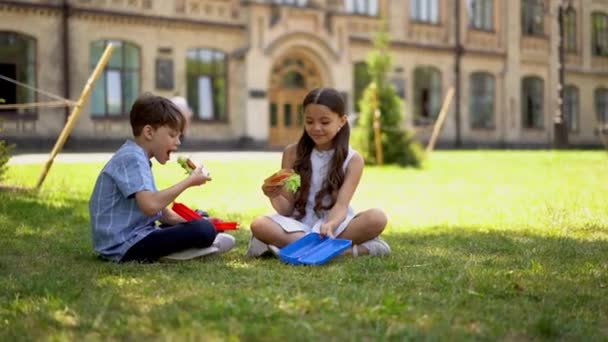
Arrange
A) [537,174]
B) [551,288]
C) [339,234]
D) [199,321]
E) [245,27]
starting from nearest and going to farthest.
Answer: [199,321] < [551,288] < [339,234] < [537,174] < [245,27]

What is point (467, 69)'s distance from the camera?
33.6m

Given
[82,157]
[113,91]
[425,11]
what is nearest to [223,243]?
[82,157]

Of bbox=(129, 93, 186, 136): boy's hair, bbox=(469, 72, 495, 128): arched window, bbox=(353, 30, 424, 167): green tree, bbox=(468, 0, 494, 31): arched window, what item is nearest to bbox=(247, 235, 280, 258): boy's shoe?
bbox=(129, 93, 186, 136): boy's hair

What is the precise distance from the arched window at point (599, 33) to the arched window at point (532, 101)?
4996mm

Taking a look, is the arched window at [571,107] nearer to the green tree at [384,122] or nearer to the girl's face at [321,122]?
the green tree at [384,122]

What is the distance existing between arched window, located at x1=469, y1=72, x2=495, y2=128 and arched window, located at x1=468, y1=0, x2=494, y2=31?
210 centimetres

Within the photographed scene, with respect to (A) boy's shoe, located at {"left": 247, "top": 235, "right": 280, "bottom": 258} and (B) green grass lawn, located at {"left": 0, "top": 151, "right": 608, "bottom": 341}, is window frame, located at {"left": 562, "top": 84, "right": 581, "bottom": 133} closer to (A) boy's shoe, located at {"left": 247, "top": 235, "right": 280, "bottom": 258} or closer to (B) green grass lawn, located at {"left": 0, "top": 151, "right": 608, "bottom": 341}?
(B) green grass lawn, located at {"left": 0, "top": 151, "right": 608, "bottom": 341}

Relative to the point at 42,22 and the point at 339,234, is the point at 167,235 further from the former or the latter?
the point at 42,22

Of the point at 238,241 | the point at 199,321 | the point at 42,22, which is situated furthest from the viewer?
the point at 42,22

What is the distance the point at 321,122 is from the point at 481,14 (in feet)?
102

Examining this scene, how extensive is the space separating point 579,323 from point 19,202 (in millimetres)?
6326

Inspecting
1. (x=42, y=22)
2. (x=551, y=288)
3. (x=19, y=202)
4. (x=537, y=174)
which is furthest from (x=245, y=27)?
(x=551, y=288)

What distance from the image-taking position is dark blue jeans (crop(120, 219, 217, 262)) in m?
4.84

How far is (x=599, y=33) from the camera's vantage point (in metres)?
40.1
